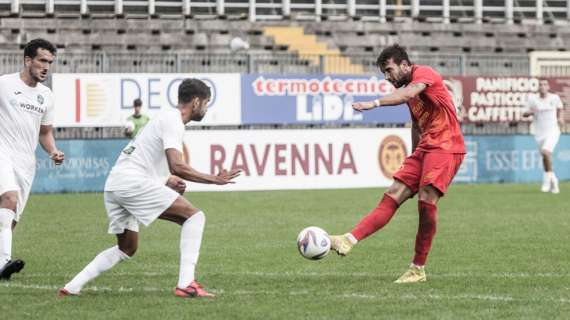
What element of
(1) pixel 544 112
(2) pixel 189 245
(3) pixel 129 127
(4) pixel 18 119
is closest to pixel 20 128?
(4) pixel 18 119

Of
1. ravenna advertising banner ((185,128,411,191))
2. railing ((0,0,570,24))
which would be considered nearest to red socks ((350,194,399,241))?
ravenna advertising banner ((185,128,411,191))

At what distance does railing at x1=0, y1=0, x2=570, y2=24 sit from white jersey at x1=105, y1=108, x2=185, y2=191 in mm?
25589

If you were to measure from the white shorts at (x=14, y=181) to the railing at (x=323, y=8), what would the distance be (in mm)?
23445

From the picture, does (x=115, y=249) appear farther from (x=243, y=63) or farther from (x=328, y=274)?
(x=243, y=63)

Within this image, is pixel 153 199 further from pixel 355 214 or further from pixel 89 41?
pixel 89 41

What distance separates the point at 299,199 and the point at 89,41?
37.8ft

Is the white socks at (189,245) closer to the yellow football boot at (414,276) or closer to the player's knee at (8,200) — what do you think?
the yellow football boot at (414,276)

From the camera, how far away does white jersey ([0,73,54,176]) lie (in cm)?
1127

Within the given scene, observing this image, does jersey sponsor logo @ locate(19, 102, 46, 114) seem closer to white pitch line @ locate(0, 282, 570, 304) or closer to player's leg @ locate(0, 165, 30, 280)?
player's leg @ locate(0, 165, 30, 280)

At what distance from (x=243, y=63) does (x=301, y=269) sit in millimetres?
18749

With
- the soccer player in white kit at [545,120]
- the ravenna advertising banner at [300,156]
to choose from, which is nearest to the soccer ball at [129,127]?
the ravenna advertising banner at [300,156]

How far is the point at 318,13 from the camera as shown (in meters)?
37.9

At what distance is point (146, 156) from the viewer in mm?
9328

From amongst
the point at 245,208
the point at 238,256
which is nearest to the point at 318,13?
the point at 245,208
